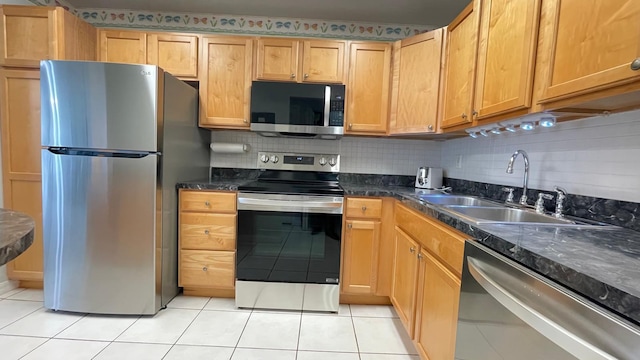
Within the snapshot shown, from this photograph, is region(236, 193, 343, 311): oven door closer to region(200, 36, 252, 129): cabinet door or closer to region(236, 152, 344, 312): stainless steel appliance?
region(236, 152, 344, 312): stainless steel appliance

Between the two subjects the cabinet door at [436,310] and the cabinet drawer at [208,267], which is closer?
the cabinet door at [436,310]

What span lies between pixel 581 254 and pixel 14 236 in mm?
1360

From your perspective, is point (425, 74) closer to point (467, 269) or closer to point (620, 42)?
point (620, 42)

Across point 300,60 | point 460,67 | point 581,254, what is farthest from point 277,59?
point 581,254

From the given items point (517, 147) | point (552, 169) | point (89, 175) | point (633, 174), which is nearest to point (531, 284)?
point (633, 174)

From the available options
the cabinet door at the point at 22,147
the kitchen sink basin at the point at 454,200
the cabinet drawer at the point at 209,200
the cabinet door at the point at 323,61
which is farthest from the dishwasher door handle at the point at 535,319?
the cabinet door at the point at 22,147

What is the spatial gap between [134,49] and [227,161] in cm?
115

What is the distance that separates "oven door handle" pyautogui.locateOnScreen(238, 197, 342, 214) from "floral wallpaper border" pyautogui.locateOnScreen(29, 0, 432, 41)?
64.9 inches

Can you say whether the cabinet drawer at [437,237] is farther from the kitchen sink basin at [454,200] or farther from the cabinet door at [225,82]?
the cabinet door at [225,82]

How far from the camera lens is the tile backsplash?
2.62m

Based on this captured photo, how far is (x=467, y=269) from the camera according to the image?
3.45 feet

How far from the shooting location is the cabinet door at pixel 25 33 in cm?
200


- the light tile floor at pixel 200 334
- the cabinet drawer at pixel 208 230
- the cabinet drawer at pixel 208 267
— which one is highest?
the cabinet drawer at pixel 208 230

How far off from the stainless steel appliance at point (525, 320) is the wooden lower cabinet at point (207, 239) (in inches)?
62.2
